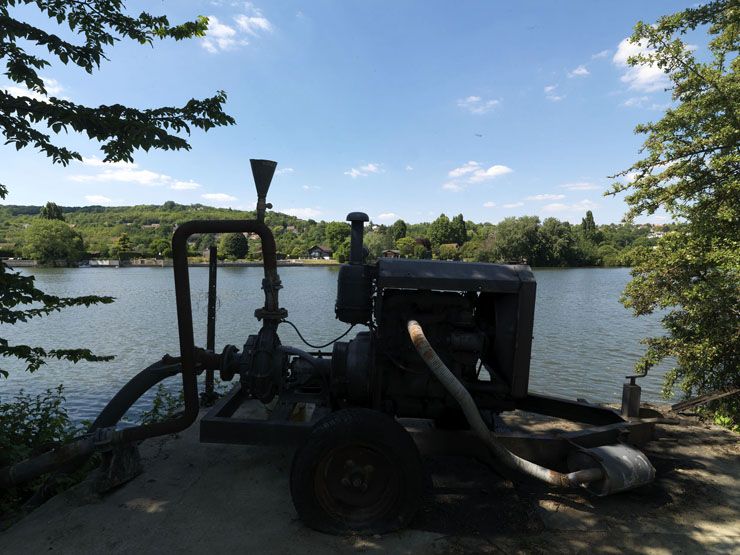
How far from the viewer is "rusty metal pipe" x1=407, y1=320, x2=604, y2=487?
2578 millimetres

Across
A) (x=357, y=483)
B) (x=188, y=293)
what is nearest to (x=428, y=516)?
(x=357, y=483)

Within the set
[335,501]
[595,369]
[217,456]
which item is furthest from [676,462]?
[595,369]

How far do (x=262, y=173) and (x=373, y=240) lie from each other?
68162 mm

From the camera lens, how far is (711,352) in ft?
18.7

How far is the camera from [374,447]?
268cm

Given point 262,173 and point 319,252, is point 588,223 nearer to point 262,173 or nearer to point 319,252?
point 319,252

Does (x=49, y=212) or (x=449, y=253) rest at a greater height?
(x=49, y=212)

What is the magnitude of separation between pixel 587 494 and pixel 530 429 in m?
1.38

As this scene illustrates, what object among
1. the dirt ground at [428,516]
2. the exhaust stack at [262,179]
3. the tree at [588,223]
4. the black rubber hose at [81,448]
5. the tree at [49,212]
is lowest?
the dirt ground at [428,516]

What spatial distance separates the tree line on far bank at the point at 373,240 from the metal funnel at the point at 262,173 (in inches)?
10.3

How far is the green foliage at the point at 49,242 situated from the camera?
5259cm

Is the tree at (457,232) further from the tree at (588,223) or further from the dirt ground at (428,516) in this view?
the dirt ground at (428,516)

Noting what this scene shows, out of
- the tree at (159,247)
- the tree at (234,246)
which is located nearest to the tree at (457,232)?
the tree at (234,246)

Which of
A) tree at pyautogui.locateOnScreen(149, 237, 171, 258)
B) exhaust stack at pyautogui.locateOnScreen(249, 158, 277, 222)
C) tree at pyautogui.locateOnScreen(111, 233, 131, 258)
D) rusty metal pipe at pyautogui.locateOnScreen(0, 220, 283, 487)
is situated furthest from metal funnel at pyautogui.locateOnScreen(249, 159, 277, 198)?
tree at pyautogui.locateOnScreen(111, 233, 131, 258)
